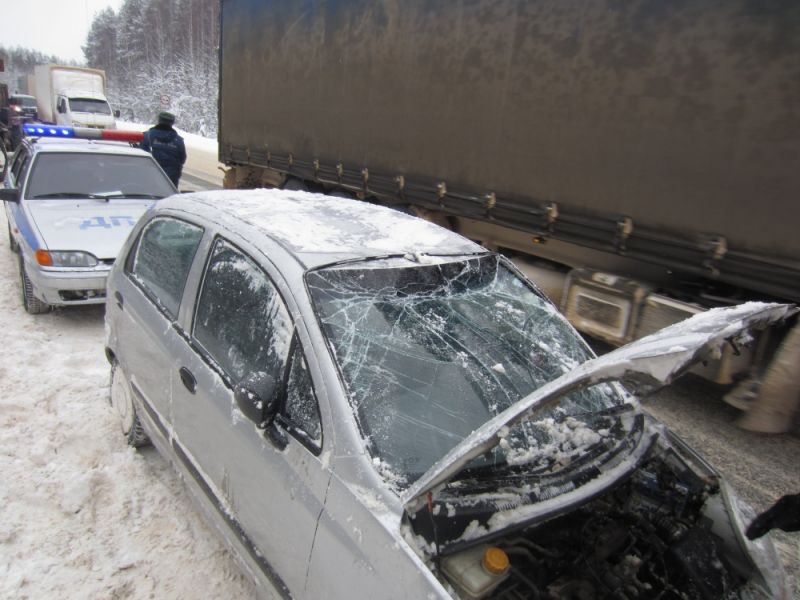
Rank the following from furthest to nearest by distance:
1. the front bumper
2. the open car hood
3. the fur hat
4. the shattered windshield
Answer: the fur hat < the front bumper < the shattered windshield < the open car hood

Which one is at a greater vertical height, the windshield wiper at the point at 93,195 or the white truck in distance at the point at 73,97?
the white truck in distance at the point at 73,97

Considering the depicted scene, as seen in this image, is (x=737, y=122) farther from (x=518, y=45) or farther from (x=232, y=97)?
(x=232, y=97)

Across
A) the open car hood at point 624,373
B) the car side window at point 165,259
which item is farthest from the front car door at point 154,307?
the open car hood at point 624,373

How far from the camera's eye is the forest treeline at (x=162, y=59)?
42125 millimetres

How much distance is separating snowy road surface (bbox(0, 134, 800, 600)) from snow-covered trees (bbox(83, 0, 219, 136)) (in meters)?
37.3

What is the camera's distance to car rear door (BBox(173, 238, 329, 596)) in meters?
1.77

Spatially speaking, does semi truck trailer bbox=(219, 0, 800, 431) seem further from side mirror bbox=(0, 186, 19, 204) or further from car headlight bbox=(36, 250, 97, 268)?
side mirror bbox=(0, 186, 19, 204)

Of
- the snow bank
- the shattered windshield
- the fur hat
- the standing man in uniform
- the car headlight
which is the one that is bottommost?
the snow bank

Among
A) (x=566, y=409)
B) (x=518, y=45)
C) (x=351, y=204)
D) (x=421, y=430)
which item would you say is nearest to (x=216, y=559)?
(x=421, y=430)

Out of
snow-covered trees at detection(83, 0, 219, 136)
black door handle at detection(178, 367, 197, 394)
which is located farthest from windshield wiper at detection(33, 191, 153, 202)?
snow-covered trees at detection(83, 0, 219, 136)

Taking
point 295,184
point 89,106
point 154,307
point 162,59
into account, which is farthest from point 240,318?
point 162,59

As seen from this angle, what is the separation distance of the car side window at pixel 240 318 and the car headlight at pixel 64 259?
302cm

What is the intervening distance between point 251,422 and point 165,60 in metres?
58.4

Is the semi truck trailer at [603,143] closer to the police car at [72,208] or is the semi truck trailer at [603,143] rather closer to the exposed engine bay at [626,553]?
the exposed engine bay at [626,553]
